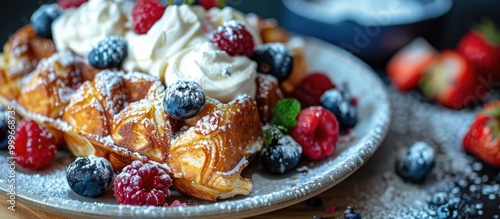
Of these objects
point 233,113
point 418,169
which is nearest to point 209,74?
point 233,113

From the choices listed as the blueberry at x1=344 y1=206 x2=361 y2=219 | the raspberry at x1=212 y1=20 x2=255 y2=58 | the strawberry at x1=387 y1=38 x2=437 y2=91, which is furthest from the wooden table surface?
the strawberry at x1=387 y1=38 x2=437 y2=91

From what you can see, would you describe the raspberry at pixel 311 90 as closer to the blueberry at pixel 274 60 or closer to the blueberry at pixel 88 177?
the blueberry at pixel 274 60

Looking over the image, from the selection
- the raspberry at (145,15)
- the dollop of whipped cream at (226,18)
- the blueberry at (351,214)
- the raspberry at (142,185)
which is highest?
the raspberry at (145,15)

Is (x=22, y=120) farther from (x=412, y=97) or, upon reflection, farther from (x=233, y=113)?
(x=412, y=97)

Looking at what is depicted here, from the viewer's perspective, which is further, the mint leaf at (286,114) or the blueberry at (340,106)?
the blueberry at (340,106)

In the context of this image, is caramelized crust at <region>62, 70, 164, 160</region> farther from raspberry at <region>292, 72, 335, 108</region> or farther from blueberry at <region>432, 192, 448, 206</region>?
blueberry at <region>432, 192, 448, 206</region>

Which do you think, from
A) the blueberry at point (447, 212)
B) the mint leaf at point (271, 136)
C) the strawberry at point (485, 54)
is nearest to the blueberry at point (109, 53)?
the mint leaf at point (271, 136)

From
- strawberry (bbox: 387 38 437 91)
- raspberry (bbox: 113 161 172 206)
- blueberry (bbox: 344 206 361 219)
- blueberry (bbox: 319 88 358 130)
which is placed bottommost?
strawberry (bbox: 387 38 437 91)
